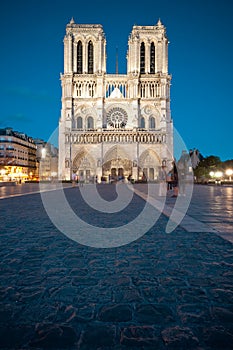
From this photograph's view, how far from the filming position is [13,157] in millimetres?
58000

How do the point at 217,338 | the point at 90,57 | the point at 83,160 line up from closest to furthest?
the point at 217,338
the point at 90,57
the point at 83,160

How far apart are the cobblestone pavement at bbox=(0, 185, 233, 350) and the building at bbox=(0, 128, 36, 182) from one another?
51.3m

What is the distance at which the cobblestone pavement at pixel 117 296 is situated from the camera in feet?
5.51

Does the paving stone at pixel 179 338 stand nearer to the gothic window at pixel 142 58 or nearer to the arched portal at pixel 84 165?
the arched portal at pixel 84 165

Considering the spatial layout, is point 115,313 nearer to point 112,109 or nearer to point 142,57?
point 112,109

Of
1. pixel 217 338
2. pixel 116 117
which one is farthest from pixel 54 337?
pixel 116 117

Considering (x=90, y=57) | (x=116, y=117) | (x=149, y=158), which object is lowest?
(x=149, y=158)

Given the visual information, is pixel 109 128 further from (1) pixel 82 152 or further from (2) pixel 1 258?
(2) pixel 1 258

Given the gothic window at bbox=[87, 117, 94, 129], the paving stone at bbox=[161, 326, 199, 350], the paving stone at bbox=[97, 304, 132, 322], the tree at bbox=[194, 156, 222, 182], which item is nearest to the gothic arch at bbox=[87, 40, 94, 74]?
the gothic window at bbox=[87, 117, 94, 129]

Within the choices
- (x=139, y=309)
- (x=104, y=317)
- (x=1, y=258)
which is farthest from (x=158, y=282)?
(x=1, y=258)

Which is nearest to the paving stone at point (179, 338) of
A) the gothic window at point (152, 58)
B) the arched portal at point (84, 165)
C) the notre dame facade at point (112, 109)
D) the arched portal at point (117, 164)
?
the notre dame facade at point (112, 109)

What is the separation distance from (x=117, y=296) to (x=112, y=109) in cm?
4895

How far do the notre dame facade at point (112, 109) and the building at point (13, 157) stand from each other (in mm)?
14929

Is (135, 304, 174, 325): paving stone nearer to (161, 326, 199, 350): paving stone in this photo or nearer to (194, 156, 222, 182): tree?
(161, 326, 199, 350): paving stone
